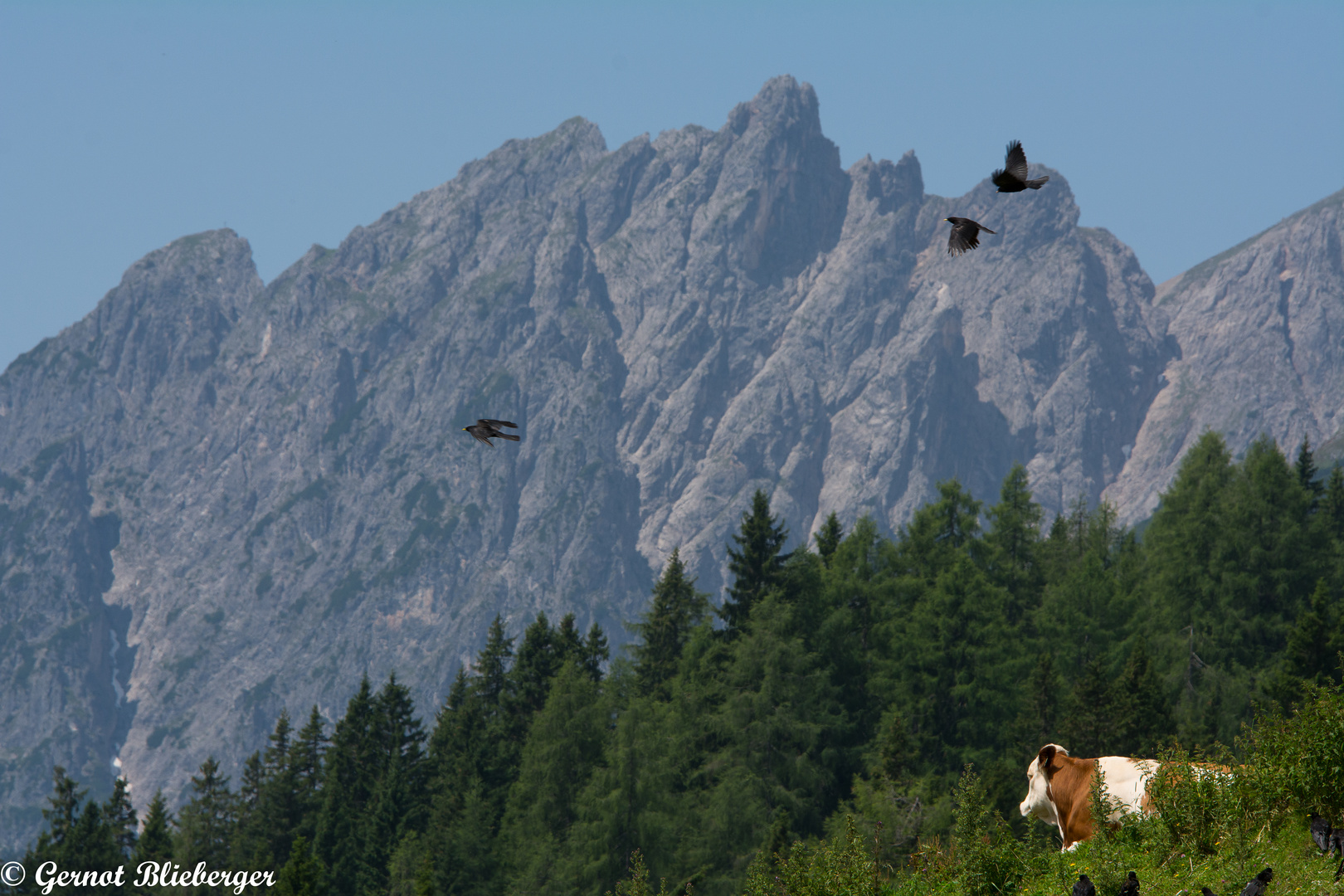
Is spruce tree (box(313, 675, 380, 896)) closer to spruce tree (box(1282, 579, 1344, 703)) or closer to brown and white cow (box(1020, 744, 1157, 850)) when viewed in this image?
spruce tree (box(1282, 579, 1344, 703))

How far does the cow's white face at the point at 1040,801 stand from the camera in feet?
66.8

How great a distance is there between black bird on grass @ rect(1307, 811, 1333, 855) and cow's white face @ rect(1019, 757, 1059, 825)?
657 centimetres

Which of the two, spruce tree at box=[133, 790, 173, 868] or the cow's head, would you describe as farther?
spruce tree at box=[133, 790, 173, 868]

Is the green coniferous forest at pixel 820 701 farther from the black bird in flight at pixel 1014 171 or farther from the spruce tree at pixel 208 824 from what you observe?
the black bird in flight at pixel 1014 171

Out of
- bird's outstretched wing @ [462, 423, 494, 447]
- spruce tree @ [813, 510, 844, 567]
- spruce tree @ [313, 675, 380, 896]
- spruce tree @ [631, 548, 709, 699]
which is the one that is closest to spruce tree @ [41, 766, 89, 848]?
spruce tree @ [313, 675, 380, 896]

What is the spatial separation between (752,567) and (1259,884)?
183 feet

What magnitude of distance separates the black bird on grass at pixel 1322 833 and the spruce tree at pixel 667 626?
6005 centimetres

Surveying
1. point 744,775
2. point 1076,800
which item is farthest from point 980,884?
point 744,775

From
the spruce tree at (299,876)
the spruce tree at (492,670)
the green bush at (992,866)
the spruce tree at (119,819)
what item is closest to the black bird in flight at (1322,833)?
the green bush at (992,866)

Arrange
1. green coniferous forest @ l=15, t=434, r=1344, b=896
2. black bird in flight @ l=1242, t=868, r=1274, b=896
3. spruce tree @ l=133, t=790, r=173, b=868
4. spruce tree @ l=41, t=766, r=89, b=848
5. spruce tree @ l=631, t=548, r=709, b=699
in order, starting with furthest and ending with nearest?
spruce tree @ l=41, t=766, r=89, b=848, spruce tree @ l=133, t=790, r=173, b=868, spruce tree @ l=631, t=548, r=709, b=699, green coniferous forest @ l=15, t=434, r=1344, b=896, black bird in flight @ l=1242, t=868, r=1274, b=896

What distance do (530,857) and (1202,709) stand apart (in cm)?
3290

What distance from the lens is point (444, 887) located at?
67.2 metres

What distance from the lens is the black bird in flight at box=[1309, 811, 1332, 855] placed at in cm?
1373

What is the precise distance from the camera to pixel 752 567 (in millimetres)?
68938
